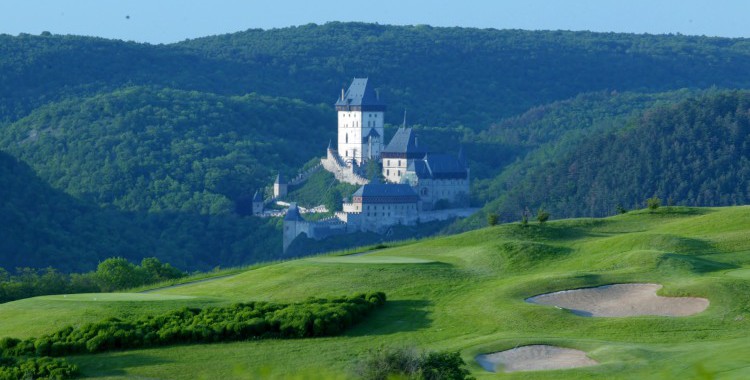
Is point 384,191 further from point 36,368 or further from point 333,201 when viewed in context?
point 36,368

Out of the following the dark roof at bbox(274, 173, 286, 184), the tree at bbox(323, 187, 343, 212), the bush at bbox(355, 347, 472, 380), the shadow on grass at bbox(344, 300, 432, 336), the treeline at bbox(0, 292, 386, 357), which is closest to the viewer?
the bush at bbox(355, 347, 472, 380)

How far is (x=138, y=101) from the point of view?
17538cm

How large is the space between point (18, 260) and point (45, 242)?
6.12 m

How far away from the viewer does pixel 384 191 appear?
403ft

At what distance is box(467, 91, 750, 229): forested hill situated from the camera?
12419 cm

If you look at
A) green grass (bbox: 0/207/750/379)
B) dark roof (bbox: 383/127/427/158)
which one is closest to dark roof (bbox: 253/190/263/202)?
dark roof (bbox: 383/127/427/158)

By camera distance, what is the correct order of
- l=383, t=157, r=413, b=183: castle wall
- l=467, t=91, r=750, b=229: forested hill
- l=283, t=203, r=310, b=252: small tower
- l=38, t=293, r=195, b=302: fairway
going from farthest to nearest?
l=383, t=157, r=413, b=183: castle wall, l=467, t=91, r=750, b=229: forested hill, l=283, t=203, r=310, b=252: small tower, l=38, t=293, r=195, b=302: fairway

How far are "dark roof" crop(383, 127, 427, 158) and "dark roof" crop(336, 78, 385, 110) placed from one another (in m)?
7.93

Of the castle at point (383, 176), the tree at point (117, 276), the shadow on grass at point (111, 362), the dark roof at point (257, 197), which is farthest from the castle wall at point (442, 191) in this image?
the shadow on grass at point (111, 362)

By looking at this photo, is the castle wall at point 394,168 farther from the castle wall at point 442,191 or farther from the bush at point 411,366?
the bush at point 411,366

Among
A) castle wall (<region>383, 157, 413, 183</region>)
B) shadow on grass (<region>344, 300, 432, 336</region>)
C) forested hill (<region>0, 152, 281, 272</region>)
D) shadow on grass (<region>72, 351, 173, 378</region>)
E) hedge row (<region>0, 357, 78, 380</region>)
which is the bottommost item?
forested hill (<region>0, 152, 281, 272</region>)

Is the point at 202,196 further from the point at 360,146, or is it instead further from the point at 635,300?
the point at 635,300

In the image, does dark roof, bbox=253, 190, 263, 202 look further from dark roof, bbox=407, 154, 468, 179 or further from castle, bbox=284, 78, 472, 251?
dark roof, bbox=407, 154, 468, 179

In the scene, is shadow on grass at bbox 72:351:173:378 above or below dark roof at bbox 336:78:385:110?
below
